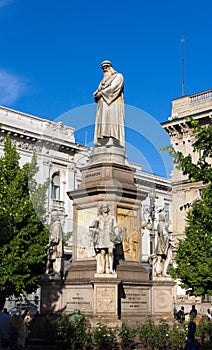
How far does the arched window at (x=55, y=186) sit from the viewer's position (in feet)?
162

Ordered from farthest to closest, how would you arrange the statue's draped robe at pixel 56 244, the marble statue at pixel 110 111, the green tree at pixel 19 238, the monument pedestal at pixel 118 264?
the green tree at pixel 19 238 → the marble statue at pixel 110 111 → the statue's draped robe at pixel 56 244 → the monument pedestal at pixel 118 264

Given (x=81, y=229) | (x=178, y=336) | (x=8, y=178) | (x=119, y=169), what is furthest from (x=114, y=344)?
(x=8, y=178)

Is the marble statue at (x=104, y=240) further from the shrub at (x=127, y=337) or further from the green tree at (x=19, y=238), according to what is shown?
the green tree at (x=19, y=238)

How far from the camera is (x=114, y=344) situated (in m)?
16.0

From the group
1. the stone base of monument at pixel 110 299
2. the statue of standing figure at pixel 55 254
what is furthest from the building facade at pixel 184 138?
the stone base of monument at pixel 110 299

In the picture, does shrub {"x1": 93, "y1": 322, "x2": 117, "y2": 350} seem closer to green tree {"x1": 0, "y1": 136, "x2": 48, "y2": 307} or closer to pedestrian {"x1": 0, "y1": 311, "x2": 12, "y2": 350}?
pedestrian {"x1": 0, "y1": 311, "x2": 12, "y2": 350}

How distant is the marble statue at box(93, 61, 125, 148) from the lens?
68.0 ft

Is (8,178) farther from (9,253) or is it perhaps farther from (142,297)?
(142,297)

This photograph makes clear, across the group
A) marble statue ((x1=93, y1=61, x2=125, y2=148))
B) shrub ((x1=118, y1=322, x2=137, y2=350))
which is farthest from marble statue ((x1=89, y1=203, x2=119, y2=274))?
marble statue ((x1=93, y1=61, x2=125, y2=148))

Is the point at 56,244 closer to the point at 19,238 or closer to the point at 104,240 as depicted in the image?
the point at 104,240

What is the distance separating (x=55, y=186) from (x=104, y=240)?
107 ft

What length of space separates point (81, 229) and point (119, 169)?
234cm

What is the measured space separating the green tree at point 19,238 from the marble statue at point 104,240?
12.6 metres

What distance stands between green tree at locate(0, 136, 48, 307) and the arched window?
1656cm
